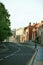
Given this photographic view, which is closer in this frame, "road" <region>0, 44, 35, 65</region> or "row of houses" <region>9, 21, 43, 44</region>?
"road" <region>0, 44, 35, 65</region>

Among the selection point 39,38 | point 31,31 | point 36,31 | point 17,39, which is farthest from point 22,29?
point 39,38

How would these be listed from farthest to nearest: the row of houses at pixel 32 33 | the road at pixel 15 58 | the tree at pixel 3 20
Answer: the row of houses at pixel 32 33, the tree at pixel 3 20, the road at pixel 15 58

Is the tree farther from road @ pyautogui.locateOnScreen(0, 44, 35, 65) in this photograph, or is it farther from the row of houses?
the row of houses

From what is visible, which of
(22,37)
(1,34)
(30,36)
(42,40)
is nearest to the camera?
(1,34)

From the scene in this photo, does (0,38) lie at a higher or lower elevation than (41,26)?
lower

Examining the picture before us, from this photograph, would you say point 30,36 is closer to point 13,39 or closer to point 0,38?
point 13,39

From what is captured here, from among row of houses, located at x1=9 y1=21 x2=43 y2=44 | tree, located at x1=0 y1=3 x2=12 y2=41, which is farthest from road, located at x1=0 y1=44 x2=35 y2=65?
row of houses, located at x1=9 y1=21 x2=43 y2=44

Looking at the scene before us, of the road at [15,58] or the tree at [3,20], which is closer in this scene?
the road at [15,58]

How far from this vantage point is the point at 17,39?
18038cm

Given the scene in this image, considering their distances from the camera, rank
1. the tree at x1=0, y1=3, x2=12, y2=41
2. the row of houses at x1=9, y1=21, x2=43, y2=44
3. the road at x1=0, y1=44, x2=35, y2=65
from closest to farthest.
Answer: the road at x1=0, y1=44, x2=35, y2=65 < the tree at x1=0, y1=3, x2=12, y2=41 < the row of houses at x1=9, y1=21, x2=43, y2=44

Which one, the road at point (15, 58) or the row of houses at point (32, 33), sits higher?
the row of houses at point (32, 33)

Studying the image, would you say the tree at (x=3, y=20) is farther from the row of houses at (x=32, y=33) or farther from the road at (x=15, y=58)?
the row of houses at (x=32, y=33)

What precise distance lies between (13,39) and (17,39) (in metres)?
2.52

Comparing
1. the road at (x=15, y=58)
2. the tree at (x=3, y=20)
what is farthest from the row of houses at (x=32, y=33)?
the road at (x=15, y=58)
